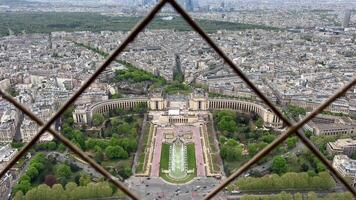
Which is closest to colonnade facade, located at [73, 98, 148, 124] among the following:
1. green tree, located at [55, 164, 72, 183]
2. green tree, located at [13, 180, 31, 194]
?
green tree, located at [55, 164, 72, 183]

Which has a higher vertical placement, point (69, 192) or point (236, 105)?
point (69, 192)

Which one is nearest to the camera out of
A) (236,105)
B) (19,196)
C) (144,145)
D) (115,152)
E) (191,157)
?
(19,196)

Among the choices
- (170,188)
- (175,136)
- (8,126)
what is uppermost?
(8,126)

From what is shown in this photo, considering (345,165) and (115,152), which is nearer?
(345,165)

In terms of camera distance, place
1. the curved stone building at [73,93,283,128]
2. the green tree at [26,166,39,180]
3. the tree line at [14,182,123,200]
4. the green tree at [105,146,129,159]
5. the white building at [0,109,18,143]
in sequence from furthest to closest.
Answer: the curved stone building at [73,93,283,128] < the white building at [0,109,18,143] < the green tree at [105,146,129,159] < the green tree at [26,166,39,180] < the tree line at [14,182,123,200]

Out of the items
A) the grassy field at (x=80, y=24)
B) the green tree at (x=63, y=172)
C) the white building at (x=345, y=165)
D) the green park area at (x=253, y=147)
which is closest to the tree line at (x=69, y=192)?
the green tree at (x=63, y=172)

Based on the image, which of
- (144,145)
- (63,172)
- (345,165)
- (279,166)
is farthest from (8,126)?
(345,165)

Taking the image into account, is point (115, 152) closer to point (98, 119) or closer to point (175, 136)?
point (175, 136)

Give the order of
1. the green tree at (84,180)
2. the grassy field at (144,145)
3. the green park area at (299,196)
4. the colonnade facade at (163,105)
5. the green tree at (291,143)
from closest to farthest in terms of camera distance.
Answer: the green park area at (299,196), the green tree at (84,180), the grassy field at (144,145), the green tree at (291,143), the colonnade facade at (163,105)

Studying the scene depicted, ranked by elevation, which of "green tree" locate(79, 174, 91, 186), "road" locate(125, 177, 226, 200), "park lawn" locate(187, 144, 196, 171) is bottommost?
"road" locate(125, 177, 226, 200)

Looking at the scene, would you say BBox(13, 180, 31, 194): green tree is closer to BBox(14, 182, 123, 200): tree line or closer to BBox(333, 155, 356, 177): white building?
BBox(14, 182, 123, 200): tree line

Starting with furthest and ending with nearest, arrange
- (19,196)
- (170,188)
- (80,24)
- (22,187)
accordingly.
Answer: (80,24) → (170,188) → (22,187) → (19,196)

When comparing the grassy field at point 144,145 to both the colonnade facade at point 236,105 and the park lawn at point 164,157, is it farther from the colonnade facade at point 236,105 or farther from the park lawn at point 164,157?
the colonnade facade at point 236,105
